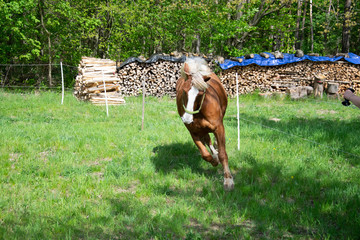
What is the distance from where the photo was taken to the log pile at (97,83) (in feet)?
41.4

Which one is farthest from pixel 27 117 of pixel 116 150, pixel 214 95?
pixel 214 95

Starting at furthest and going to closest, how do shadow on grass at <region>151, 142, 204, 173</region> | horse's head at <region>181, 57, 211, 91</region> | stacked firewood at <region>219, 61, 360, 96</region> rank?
stacked firewood at <region>219, 61, 360, 96</region>, shadow on grass at <region>151, 142, 204, 173</region>, horse's head at <region>181, 57, 211, 91</region>

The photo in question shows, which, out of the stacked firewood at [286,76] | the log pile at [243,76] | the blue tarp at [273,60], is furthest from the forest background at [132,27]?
the log pile at [243,76]

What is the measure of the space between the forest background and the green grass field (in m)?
10.5

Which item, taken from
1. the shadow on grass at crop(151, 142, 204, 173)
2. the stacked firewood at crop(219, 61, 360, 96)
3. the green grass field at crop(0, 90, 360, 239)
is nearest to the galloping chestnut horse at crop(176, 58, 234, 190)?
the green grass field at crop(0, 90, 360, 239)

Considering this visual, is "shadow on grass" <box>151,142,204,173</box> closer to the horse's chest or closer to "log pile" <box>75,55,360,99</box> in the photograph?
the horse's chest

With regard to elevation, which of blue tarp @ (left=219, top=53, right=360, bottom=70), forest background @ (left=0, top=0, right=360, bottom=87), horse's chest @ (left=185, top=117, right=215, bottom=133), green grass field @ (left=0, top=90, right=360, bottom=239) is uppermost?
forest background @ (left=0, top=0, right=360, bottom=87)

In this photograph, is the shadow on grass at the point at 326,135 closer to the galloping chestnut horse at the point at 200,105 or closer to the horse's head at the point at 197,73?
the galloping chestnut horse at the point at 200,105

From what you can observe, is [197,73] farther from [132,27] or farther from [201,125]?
[132,27]

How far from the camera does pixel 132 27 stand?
64.3 feet

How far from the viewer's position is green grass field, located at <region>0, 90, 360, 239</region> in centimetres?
338

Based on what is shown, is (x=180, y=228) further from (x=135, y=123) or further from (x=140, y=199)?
(x=135, y=123)

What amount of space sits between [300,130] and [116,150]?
4.92 meters

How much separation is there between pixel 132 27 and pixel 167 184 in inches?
671
